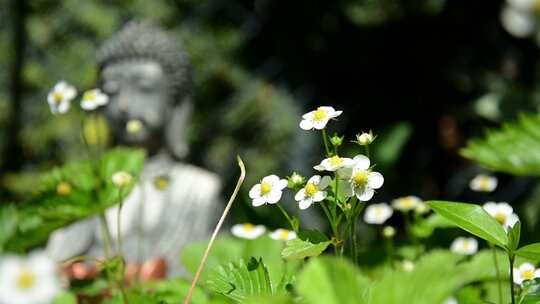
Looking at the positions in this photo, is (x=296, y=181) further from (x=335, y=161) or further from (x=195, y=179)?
(x=195, y=179)

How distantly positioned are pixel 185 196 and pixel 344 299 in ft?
3.29

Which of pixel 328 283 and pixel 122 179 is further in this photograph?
pixel 122 179

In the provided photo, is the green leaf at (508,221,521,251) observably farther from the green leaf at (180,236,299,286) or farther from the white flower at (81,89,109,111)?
the white flower at (81,89,109,111)

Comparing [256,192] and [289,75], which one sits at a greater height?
[256,192]

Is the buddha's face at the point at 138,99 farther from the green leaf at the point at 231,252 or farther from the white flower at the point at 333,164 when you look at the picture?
the white flower at the point at 333,164

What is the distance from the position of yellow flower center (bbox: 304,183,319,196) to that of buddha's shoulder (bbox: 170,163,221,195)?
33.7 inches

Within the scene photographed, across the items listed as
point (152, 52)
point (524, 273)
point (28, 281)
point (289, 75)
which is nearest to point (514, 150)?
point (524, 273)

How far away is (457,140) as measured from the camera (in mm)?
1931

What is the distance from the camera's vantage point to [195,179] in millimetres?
1274

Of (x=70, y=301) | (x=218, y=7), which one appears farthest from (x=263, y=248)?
(x=218, y=7)

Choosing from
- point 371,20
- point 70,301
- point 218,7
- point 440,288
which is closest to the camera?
point 440,288

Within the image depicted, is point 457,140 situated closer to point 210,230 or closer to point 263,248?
point 210,230

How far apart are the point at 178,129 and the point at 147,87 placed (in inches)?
3.9

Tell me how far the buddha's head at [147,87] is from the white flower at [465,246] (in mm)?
727
